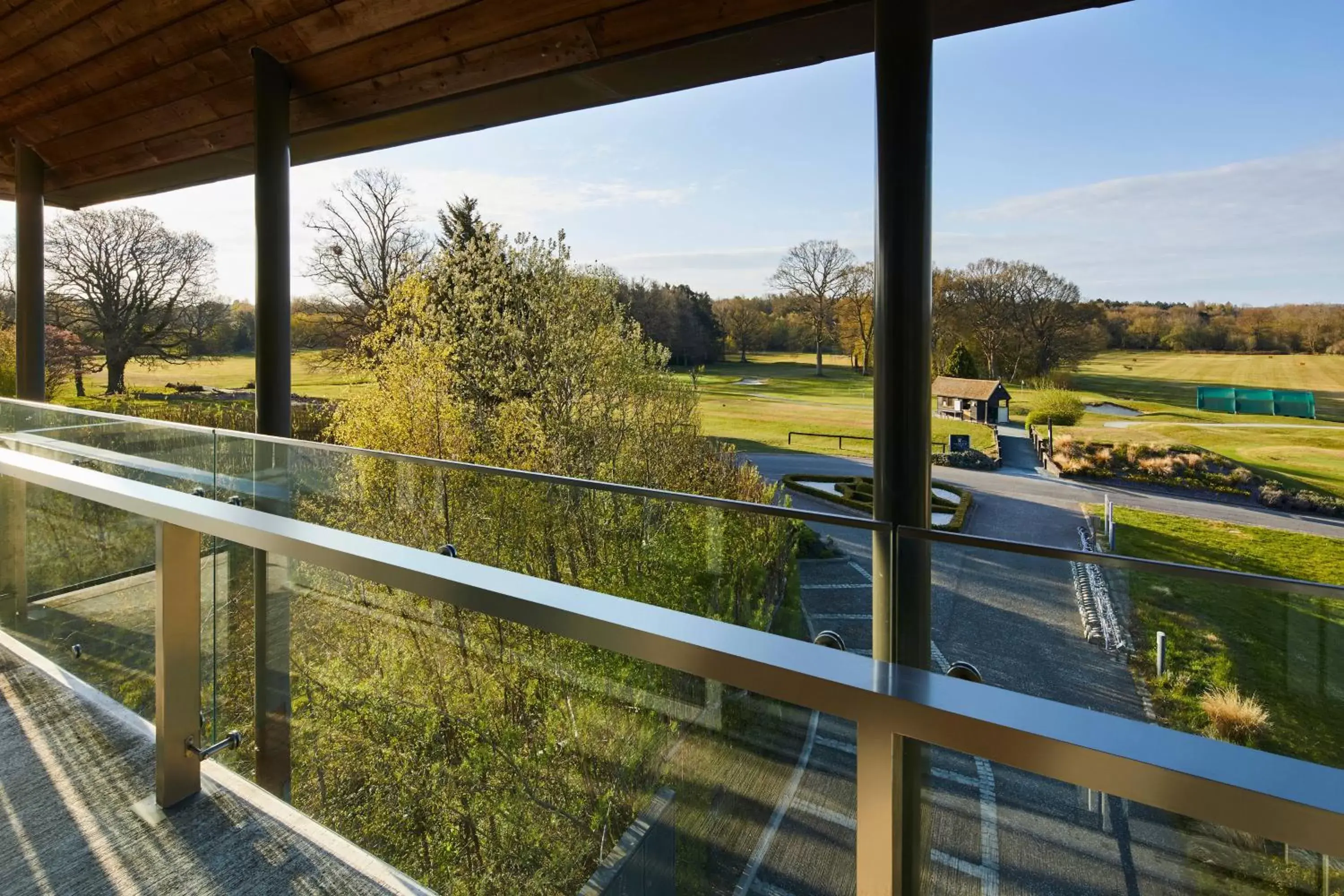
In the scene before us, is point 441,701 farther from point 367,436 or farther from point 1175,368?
point 367,436

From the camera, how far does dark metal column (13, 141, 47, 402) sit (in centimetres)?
422

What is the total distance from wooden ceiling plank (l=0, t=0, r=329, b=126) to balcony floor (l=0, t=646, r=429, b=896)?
218cm

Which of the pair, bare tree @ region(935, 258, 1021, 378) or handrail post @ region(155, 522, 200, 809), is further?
bare tree @ region(935, 258, 1021, 378)

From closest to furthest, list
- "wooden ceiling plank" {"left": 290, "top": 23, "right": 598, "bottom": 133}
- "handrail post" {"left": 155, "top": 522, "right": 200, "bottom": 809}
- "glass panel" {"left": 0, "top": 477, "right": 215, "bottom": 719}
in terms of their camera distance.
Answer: "handrail post" {"left": 155, "top": 522, "right": 200, "bottom": 809}
"glass panel" {"left": 0, "top": 477, "right": 215, "bottom": 719}
"wooden ceiling plank" {"left": 290, "top": 23, "right": 598, "bottom": 133}

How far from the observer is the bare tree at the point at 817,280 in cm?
430

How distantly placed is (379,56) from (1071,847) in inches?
112

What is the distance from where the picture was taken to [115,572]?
192cm

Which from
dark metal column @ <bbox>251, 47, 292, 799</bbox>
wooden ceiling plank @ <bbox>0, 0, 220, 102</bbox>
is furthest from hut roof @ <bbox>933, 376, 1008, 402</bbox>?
wooden ceiling plank @ <bbox>0, 0, 220, 102</bbox>

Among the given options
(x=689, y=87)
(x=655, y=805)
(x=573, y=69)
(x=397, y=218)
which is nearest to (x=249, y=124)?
(x=573, y=69)

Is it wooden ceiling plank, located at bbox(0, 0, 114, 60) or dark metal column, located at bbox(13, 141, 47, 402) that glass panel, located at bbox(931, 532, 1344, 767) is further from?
dark metal column, located at bbox(13, 141, 47, 402)

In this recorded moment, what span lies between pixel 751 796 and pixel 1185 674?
61 centimetres

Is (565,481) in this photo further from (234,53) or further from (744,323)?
(744,323)

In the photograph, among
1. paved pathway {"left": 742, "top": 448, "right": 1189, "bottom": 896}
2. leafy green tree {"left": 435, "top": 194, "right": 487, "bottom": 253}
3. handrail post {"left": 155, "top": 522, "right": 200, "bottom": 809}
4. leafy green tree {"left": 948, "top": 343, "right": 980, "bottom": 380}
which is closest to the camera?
paved pathway {"left": 742, "top": 448, "right": 1189, "bottom": 896}

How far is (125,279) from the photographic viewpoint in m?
7.16
